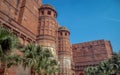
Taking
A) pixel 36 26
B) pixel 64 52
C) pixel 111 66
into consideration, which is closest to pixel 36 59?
pixel 111 66

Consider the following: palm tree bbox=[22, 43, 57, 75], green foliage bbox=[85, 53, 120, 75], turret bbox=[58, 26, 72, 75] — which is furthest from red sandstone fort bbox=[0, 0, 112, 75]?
green foliage bbox=[85, 53, 120, 75]

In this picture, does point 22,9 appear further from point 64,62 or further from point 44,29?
point 64,62

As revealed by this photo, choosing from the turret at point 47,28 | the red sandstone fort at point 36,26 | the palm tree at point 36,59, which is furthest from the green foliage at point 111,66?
the palm tree at point 36,59

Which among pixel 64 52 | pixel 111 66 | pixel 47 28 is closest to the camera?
pixel 111 66

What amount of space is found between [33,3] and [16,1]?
5.04m

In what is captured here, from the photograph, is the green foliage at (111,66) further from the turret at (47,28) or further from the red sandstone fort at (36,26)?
the turret at (47,28)

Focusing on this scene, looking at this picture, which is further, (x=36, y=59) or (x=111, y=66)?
(x=111, y=66)

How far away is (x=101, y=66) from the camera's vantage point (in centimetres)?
2975

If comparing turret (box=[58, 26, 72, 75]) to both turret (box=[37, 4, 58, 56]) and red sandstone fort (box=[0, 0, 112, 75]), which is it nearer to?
red sandstone fort (box=[0, 0, 112, 75])

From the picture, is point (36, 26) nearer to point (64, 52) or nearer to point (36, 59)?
point (64, 52)

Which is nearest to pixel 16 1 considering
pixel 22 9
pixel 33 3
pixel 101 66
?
pixel 22 9

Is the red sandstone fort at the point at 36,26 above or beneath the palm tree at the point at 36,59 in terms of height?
above

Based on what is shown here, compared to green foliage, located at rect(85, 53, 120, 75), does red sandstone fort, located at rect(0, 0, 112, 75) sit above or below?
above

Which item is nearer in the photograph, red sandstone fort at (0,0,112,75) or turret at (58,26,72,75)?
red sandstone fort at (0,0,112,75)
